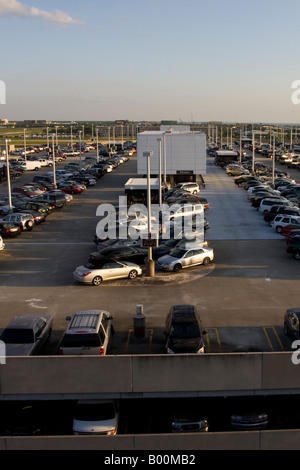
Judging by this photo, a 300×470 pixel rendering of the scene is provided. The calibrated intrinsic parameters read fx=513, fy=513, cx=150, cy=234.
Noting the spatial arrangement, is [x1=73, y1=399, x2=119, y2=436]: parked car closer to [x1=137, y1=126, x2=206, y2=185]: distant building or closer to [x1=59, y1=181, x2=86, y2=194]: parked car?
[x1=59, y1=181, x2=86, y2=194]: parked car

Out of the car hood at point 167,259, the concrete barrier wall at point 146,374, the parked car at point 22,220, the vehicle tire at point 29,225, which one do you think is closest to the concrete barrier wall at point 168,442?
the concrete barrier wall at point 146,374

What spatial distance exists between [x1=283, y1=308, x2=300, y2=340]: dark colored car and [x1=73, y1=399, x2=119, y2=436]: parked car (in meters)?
6.36

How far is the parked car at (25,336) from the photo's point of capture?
1540 centimetres

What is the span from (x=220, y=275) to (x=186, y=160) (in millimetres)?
36462

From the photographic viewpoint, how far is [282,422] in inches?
530

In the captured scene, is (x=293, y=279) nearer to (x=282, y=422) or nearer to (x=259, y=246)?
(x=259, y=246)

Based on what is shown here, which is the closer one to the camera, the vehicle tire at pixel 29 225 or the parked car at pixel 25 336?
the parked car at pixel 25 336

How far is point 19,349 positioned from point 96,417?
374cm

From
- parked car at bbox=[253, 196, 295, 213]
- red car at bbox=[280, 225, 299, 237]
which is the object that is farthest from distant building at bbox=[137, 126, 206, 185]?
red car at bbox=[280, 225, 299, 237]

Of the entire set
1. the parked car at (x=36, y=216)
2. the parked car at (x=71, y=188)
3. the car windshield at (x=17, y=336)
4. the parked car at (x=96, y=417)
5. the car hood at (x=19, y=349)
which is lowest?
the parked car at (x=96, y=417)

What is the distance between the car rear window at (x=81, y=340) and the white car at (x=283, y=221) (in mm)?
20477

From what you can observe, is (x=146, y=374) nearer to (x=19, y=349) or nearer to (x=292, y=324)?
(x=19, y=349)

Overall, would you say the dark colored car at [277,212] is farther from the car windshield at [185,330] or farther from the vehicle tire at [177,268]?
the car windshield at [185,330]
